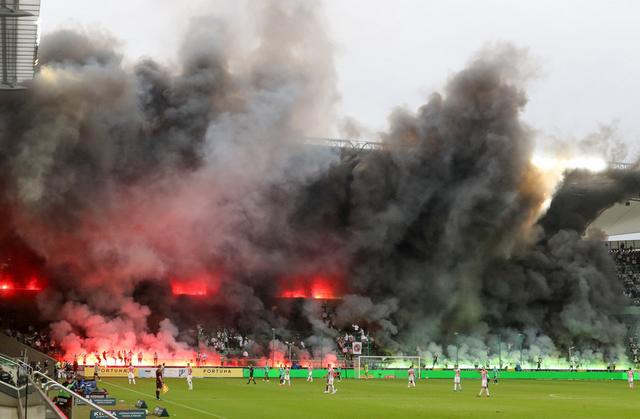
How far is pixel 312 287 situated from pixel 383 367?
56.0ft

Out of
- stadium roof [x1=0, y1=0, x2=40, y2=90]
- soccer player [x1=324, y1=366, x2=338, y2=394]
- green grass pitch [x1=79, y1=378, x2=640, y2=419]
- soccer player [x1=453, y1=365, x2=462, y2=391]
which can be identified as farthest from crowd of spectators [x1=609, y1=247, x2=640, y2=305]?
stadium roof [x1=0, y1=0, x2=40, y2=90]

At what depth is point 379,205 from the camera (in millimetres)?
87688

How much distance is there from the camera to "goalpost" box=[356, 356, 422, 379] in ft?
254

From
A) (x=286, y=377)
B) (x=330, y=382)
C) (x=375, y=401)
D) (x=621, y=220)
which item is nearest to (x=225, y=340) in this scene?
(x=286, y=377)

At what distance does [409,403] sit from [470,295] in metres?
45.0

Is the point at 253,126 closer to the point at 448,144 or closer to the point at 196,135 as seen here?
the point at 196,135

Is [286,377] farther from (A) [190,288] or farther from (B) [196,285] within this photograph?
(A) [190,288]

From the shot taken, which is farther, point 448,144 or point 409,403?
point 448,144

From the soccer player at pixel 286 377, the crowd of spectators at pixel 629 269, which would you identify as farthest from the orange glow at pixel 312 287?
the crowd of spectators at pixel 629 269

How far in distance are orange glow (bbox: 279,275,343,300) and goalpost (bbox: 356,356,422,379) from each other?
561 inches

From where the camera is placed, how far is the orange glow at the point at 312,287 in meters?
93.0

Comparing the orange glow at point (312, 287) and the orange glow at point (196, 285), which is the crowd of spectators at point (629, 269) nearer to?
the orange glow at point (312, 287)

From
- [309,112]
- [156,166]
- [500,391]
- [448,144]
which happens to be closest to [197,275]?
[156,166]

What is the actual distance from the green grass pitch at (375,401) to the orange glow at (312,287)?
1109 inches
